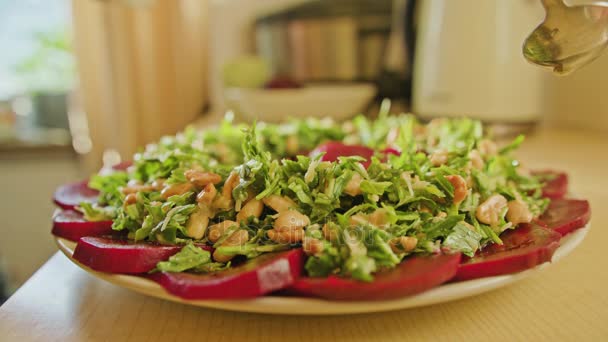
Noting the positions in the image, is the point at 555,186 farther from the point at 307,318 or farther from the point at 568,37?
the point at 307,318

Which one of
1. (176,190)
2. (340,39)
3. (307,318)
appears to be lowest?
(307,318)

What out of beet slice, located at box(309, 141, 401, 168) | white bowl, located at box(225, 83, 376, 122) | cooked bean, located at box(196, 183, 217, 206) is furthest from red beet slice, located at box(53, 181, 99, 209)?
white bowl, located at box(225, 83, 376, 122)

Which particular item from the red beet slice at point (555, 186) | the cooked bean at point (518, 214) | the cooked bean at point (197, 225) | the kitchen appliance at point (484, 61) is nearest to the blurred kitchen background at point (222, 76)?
the kitchen appliance at point (484, 61)

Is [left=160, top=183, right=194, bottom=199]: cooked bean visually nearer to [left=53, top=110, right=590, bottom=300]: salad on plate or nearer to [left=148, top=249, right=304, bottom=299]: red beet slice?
[left=53, top=110, right=590, bottom=300]: salad on plate

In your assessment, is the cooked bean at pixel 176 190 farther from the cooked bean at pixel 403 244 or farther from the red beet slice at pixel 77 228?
the cooked bean at pixel 403 244

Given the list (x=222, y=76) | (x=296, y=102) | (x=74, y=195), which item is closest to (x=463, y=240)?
(x=74, y=195)

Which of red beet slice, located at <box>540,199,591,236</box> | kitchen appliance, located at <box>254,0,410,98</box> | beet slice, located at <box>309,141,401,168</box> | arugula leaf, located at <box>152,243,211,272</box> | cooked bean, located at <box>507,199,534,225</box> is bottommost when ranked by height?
red beet slice, located at <box>540,199,591,236</box>

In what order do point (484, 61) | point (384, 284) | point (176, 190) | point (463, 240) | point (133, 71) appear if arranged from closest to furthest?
point (384, 284) → point (463, 240) → point (176, 190) → point (484, 61) → point (133, 71)
